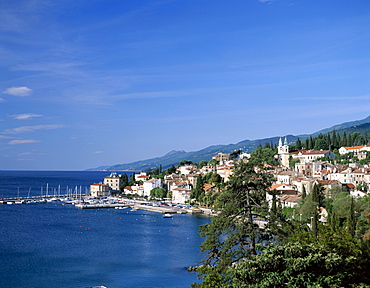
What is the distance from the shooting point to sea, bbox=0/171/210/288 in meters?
20.8

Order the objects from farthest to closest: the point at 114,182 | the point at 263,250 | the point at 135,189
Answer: the point at 114,182, the point at 135,189, the point at 263,250

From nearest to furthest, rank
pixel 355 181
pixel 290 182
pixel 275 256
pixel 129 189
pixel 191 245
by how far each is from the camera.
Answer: pixel 275 256, pixel 191 245, pixel 355 181, pixel 290 182, pixel 129 189

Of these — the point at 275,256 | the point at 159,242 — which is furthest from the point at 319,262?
the point at 159,242

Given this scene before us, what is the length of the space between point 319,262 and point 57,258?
20447mm

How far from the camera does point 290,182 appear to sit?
167 ft

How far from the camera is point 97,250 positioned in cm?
2830

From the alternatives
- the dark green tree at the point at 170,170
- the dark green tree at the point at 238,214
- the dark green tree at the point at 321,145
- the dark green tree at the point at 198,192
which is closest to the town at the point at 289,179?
the dark green tree at the point at 198,192

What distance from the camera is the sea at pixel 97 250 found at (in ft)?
68.4

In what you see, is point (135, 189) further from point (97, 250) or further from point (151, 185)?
point (97, 250)

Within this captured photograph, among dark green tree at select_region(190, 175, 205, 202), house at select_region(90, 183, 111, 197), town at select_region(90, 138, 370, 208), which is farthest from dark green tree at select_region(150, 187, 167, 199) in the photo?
house at select_region(90, 183, 111, 197)

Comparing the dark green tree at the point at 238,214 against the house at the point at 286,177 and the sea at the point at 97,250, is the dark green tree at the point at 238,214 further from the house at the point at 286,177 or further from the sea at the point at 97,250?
the house at the point at 286,177

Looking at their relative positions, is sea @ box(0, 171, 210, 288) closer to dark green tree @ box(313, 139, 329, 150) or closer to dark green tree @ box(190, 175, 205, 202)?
dark green tree @ box(190, 175, 205, 202)

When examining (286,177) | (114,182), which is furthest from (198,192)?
(114,182)

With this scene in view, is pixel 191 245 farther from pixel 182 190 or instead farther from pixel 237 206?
pixel 182 190
